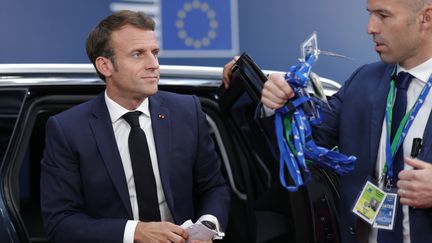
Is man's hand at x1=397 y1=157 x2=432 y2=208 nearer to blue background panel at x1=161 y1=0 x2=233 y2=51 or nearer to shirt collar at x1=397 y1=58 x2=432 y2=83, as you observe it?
shirt collar at x1=397 y1=58 x2=432 y2=83

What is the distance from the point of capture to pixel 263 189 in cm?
255

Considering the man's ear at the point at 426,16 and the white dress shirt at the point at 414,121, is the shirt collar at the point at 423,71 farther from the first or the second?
the man's ear at the point at 426,16

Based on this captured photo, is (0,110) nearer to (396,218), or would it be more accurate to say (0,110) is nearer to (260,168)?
(260,168)

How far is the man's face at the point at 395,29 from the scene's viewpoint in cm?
182

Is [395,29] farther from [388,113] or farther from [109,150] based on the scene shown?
[109,150]

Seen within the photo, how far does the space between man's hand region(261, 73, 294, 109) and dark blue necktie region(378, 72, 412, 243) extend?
1.03 ft

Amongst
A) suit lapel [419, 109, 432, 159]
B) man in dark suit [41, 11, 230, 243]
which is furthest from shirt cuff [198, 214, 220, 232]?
suit lapel [419, 109, 432, 159]

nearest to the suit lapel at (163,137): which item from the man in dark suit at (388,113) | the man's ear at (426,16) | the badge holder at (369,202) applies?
the man in dark suit at (388,113)

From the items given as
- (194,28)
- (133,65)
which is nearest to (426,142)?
(133,65)

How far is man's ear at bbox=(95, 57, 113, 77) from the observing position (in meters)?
2.23

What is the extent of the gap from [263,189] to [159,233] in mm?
625

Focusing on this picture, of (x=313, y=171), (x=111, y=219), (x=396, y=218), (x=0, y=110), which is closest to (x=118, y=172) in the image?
(x=111, y=219)

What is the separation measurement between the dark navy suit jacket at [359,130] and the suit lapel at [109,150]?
2.05 ft

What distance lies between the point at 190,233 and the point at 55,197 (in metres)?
0.44
